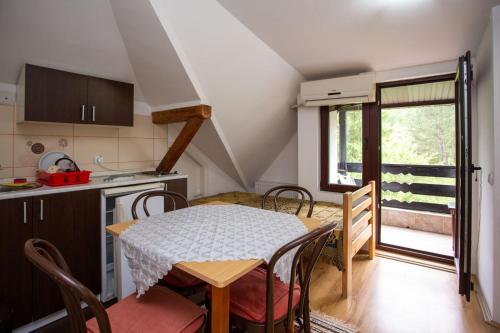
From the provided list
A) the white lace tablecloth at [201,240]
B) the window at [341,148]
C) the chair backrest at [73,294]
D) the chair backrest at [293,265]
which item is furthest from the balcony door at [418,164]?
the chair backrest at [73,294]

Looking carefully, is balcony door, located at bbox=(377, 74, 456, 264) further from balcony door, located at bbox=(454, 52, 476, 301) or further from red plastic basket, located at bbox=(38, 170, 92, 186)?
red plastic basket, located at bbox=(38, 170, 92, 186)

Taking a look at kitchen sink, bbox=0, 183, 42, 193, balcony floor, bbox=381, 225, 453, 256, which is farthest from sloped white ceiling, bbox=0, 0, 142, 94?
balcony floor, bbox=381, 225, 453, 256

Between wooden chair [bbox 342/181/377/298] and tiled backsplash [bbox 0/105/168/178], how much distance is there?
2136 millimetres

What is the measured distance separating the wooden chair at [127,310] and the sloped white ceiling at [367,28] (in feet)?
6.47

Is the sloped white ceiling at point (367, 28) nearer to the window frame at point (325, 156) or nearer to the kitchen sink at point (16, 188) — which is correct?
the window frame at point (325, 156)

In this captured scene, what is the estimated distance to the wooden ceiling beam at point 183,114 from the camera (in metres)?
2.52

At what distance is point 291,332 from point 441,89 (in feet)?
12.7

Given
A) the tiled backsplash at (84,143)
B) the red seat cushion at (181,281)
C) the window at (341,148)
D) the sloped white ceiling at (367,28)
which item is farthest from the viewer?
the window at (341,148)

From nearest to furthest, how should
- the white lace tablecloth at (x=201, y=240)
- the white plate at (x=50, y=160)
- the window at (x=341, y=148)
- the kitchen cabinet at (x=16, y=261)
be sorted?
the white lace tablecloth at (x=201, y=240)
the kitchen cabinet at (x=16, y=261)
the white plate at (x=50, y=160)
the window at (x=341, y=148)

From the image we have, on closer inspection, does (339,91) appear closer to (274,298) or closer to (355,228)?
(355,228)

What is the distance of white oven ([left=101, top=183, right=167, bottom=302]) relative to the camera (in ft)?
6.61

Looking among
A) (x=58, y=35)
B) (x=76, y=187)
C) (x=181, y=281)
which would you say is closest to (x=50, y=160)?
(x=76, y=187)

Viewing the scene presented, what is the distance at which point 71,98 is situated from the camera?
214 centimetres

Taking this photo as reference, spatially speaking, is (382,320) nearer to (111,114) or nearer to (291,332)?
(291,332)
